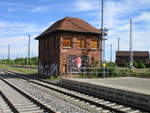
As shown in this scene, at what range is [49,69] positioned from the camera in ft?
124

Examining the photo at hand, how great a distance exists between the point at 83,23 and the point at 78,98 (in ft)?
79.8

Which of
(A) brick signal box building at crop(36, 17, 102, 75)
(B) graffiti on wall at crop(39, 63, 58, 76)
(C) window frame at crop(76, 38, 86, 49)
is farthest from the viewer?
(C) window frame at crop(76, 38, 86, 49)

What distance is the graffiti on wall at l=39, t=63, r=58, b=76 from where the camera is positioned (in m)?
34.7

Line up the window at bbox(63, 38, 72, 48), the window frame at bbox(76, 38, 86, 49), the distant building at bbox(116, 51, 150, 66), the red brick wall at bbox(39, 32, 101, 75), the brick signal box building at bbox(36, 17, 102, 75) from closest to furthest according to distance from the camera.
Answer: the red brick wall at bbox(39, 32, 101, 75), the brick signal box building at bbox(36, 17, 102, 75), the window at bbox(63, 38, 72, 48), the window frame at bbox(76, 38, 86, 49), the distant building at bbox(116, 51, 150, 66)

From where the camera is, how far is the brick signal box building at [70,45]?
3388 centimetres

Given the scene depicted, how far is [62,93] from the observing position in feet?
60.1

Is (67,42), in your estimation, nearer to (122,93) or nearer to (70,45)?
(70,45)

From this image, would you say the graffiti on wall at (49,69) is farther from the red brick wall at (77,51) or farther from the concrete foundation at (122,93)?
the concrete foundation at (122,93)

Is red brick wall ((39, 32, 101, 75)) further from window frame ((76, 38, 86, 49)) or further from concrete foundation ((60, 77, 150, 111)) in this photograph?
concrete foundation ((60, 77, 150, 111))

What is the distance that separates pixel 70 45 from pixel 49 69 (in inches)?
208

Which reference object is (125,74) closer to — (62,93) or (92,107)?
(62,93)

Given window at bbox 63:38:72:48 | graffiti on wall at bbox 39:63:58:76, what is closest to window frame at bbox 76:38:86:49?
window at bbox 63:38:72:48

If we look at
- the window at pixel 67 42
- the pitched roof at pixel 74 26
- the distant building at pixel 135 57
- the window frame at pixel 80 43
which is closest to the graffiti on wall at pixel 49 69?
the window at pixel 67 42

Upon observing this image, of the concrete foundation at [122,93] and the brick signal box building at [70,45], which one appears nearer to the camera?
the concrete foundation at [122,93]
